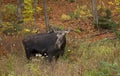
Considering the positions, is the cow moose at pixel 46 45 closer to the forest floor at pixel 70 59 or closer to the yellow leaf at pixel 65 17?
the forest floor at pixel 70 59

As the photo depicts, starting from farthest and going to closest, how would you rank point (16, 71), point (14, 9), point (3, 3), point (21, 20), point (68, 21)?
1. point (3, 3)
2. point (14, 9)
3. point (68, 21)
4. point (21, 20)
5. point (16, 71)

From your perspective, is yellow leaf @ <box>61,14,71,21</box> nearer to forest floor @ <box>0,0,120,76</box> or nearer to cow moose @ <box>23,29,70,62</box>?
forest floor @ <box>0,0,120,76</box>

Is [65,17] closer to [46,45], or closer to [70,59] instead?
[46,45]

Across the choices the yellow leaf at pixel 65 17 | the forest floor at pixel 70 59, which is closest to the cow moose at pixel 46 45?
the forest floor at pixel 70 59

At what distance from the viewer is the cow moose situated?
1180 centimetres

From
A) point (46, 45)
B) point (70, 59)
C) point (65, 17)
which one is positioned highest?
point (46, 45)

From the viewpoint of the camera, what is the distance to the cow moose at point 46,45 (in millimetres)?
11797

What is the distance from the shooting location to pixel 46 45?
11969mm

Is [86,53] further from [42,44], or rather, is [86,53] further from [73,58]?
[42,44]

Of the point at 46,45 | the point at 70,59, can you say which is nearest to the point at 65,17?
the point at 46,45

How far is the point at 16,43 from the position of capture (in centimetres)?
1346

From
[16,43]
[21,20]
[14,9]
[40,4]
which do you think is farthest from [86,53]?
[40,4]

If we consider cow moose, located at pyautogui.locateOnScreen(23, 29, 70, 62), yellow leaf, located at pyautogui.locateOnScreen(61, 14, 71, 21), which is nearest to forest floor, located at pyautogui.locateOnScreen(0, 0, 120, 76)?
cow moose, located at pyautogui.locateOnScreen(23, 29, 70, 62)

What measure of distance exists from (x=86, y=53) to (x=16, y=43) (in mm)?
3136
